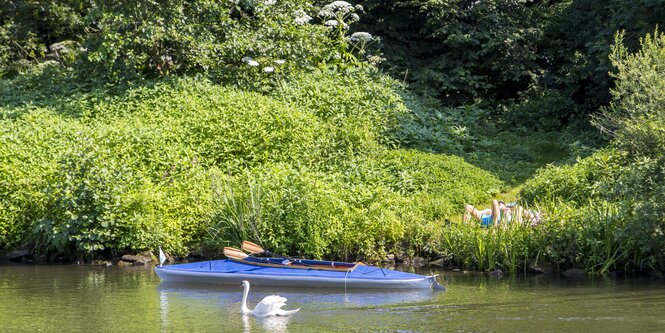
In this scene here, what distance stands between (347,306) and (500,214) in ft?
16.7

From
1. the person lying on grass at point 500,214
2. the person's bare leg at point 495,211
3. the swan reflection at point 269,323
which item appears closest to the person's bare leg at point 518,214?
the person lying on grass at point 500,214

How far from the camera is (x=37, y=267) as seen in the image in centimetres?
1797

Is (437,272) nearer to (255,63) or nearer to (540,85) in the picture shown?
(255,63)

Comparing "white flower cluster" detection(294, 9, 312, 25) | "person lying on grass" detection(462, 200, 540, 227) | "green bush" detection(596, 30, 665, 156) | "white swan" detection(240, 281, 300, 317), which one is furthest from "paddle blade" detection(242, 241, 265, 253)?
"white flower cluster" detection(294, 9, 312, 25)

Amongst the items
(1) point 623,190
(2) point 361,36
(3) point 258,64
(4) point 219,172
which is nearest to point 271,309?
(1) point 623,190

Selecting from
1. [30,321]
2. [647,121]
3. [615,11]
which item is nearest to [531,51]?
[615,11]

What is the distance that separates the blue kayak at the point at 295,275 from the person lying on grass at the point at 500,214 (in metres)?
2.89

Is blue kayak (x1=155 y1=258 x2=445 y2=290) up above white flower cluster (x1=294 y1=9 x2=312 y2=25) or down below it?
below

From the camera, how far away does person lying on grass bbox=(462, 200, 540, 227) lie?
685 inches

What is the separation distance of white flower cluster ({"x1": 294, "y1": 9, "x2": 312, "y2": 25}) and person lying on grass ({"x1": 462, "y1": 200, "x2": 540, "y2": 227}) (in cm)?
852

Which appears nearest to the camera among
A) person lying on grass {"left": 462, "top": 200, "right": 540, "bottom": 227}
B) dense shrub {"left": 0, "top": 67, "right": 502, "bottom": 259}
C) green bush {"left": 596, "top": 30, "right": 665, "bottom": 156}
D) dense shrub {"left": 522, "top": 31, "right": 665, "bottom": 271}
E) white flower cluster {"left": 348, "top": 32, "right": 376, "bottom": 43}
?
dense shrub {"left": 522, "top": 31, "right": 665, "bottom": 271}

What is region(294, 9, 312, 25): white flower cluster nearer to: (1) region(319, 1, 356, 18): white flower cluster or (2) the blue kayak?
(1) region(319, 1, 356, 18): white flower cluster

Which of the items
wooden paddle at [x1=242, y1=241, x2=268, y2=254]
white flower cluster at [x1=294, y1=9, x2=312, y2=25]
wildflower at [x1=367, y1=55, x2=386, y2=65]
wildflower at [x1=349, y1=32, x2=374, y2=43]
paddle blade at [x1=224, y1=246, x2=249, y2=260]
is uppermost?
white flower cluster at [x1=294, y1=9, x2=312, y2=25]

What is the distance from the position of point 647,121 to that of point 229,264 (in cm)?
776
